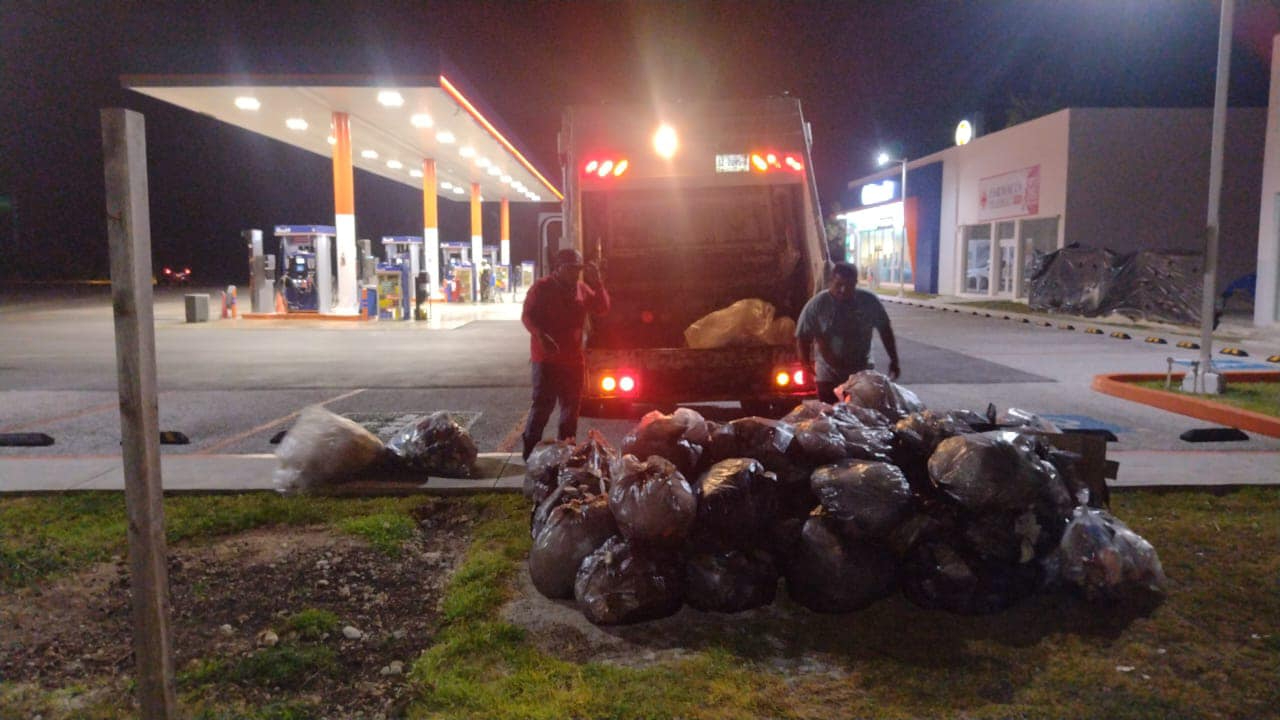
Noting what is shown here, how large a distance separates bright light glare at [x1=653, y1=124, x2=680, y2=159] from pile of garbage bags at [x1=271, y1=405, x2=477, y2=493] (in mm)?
3109

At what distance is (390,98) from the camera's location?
66.8ft

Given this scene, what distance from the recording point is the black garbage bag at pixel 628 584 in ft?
13.2

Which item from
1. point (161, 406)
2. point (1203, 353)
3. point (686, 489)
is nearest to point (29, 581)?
point (686, 489)

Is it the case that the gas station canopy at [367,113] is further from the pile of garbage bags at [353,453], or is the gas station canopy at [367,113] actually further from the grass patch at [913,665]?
the grass patch at [913,665]

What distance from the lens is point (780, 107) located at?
27.0 feet

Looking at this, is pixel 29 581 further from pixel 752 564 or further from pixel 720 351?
pixel 720 351

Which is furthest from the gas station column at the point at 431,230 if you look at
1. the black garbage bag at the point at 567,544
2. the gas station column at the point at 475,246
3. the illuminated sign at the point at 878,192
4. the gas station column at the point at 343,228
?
the black garbage bag at the point at 567,544

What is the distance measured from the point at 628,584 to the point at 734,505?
2.05ft

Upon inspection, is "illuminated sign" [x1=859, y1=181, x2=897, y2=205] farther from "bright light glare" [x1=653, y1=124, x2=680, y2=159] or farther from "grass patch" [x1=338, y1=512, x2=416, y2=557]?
"grass patch" [x1=338, y1=512, x2=416, y2=557]

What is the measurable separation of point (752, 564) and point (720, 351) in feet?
10.1

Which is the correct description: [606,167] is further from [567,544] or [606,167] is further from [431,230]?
[431,230]

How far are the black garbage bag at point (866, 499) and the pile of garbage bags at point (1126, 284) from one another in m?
20.3

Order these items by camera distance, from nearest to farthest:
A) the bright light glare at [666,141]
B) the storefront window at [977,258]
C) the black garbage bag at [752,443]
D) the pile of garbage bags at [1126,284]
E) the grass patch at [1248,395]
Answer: the black garbage bag at [752,443]
the bright light glare at [666,141]
the grass patch at [1248,395]
the pile of garbage bags at [1126,284]
the storefront window at [977,258]

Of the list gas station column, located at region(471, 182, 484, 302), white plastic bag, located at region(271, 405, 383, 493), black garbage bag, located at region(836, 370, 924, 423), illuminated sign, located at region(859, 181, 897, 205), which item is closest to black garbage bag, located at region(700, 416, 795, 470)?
black garbage bag, located at region(836, 370, 924, 423)
